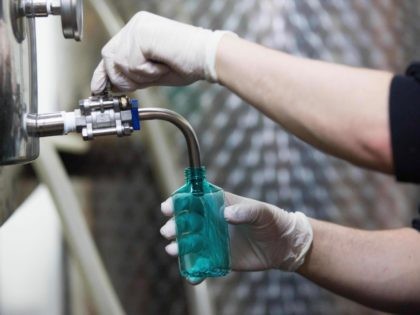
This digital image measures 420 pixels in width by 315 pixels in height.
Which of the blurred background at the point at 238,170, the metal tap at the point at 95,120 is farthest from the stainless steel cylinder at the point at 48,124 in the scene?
the blurred background at the point at 238,170

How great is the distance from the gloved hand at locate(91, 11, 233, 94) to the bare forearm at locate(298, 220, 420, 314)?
25 centimetres

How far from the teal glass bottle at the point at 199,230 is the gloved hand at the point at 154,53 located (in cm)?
18

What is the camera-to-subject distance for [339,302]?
149 cm

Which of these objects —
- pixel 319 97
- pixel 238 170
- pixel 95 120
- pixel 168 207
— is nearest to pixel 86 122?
pixel 95 120

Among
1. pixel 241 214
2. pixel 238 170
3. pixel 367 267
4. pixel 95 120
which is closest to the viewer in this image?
pixel 95 120

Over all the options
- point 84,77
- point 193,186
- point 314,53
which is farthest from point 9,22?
point 314,53

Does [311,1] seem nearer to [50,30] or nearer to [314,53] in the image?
[314,53]

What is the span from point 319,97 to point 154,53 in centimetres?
19

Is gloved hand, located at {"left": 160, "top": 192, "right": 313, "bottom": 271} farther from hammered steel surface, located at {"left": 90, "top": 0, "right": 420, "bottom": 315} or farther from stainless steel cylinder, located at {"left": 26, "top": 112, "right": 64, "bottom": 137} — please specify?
hammered steel surface, located at {"left": 90, "top": 0, "right": 420, "bottom": 315}

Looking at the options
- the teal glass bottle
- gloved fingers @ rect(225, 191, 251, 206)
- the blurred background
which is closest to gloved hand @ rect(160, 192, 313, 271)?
gloved fingers @ rect(225, 191, 251, 206)

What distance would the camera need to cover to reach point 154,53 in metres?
0.71

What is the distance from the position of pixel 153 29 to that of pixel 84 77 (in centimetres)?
70

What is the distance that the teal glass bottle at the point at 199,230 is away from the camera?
0.56m

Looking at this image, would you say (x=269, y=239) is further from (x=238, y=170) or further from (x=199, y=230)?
(x=238, y=170)
